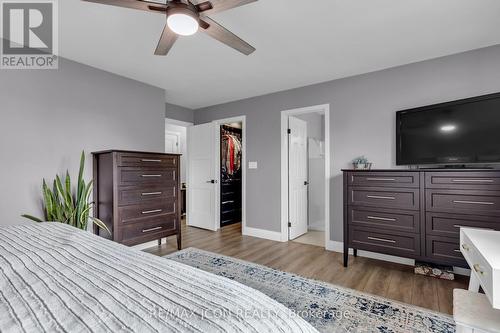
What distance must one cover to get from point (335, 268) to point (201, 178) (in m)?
2.88

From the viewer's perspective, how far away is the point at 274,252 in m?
3.34

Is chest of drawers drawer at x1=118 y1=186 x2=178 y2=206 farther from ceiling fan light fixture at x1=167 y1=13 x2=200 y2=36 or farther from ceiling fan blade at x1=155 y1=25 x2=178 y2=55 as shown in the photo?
ceiling fan light fixture at x1=167 y1=13 x2=200 y2=36

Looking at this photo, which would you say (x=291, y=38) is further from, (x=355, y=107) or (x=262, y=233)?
(x=262, y=233)

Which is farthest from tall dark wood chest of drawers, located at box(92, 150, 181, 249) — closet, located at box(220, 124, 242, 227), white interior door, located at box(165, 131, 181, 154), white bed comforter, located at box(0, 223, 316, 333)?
white interior door, located at box(165, 131, 181, 154)

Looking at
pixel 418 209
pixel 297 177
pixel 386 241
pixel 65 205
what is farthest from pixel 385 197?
pixel 65 205

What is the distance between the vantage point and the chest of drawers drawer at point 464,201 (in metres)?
2.13

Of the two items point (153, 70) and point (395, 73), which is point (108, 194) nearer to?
point (153, 70)

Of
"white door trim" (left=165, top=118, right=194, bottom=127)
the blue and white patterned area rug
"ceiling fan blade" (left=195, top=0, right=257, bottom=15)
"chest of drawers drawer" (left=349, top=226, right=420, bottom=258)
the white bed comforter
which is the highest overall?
"ceiling fan blade" (left=195, top=0, right=257, bottom=15)

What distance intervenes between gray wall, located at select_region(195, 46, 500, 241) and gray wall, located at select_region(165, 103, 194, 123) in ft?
2.29

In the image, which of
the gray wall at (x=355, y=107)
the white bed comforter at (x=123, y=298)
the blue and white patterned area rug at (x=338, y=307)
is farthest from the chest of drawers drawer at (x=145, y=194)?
the white bed comforter at (x=123, y=298)

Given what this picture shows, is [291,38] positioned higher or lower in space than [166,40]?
higher

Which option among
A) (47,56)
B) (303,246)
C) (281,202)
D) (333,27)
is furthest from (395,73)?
(47,56)

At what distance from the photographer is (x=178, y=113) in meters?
4.73

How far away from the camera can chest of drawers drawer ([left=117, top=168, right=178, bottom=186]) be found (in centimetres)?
274
